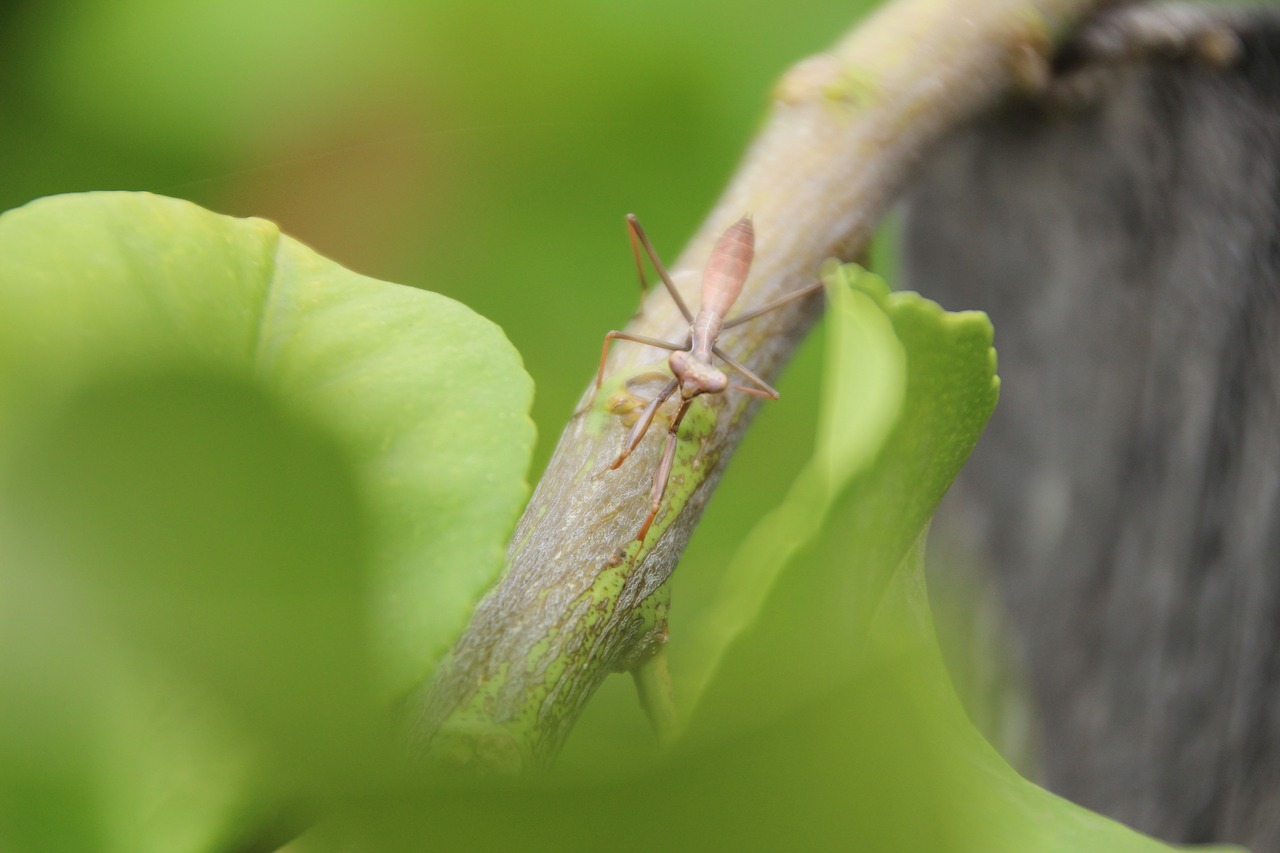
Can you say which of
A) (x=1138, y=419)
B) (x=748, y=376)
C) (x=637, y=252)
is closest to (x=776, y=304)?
(x=748, y=376)

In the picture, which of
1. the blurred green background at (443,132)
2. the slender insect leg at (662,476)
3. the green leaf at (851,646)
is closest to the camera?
the green leaf at (851,646)

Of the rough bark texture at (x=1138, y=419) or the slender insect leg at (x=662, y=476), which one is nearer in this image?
the slender insect leg at (x=662, y=476)

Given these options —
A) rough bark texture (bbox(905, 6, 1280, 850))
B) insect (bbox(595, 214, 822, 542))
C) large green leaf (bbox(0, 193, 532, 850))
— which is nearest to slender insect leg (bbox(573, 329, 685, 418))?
insect (bbox(595, 214, 822, 542))

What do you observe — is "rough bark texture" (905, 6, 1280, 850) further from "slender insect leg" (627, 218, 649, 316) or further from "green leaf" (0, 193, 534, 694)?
"green leaf" (0, 193, 534, 694)

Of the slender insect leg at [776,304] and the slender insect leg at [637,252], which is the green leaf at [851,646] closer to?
the slender insect leg at [776,304]

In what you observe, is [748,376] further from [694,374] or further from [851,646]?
[851,646]

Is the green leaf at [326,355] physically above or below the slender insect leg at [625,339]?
above

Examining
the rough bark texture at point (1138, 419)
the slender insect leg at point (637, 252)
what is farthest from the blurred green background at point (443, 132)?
the rough bark texture at point (1138, 419)
